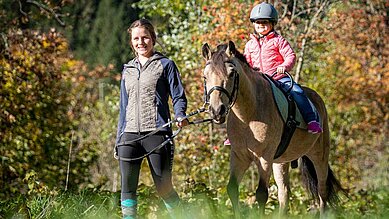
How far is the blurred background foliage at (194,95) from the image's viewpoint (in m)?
10.4

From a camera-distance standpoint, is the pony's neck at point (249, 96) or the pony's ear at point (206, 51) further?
the pony's neck at point (249, 96)

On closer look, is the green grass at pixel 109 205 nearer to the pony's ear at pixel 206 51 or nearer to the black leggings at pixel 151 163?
the black leggings at pixel 151 163

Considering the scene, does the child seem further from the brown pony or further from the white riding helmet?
the brown pony

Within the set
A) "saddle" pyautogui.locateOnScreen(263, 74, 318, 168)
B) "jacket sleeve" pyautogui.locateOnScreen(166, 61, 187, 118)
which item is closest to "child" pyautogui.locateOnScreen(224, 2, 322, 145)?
"saddle" pyautogui.locateOnScreen(263, 74, 318, 168)

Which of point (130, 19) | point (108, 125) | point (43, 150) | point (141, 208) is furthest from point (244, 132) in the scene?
point (130, 19)

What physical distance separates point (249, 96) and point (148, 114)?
0.85 meters

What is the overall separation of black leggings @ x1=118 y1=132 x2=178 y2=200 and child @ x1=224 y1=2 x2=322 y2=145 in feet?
3.41

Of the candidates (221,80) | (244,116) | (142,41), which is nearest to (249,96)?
(244,116)

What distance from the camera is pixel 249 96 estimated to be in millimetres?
5676

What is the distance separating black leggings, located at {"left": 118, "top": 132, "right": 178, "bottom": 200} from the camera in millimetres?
5223

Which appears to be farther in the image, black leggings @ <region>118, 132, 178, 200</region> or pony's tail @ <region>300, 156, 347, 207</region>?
pony's tail @ <region>300, 156, 347, 207</region>

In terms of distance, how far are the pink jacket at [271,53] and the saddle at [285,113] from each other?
0.21 meters

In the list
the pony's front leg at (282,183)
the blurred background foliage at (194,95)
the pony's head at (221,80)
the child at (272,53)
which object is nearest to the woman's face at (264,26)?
the child at (272,53)

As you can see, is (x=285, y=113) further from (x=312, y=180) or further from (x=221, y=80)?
(x=312, y=180)
